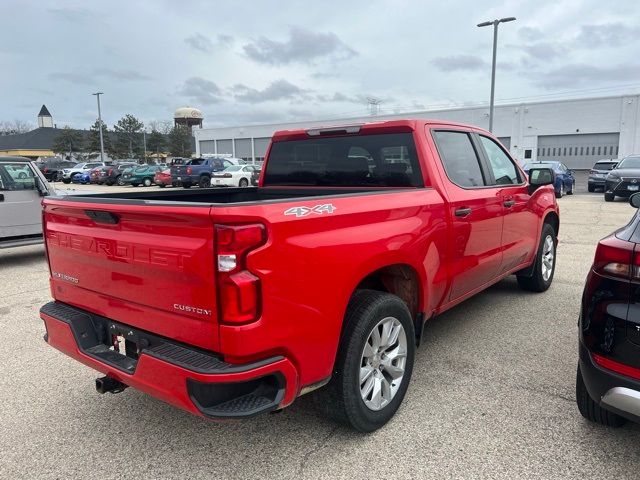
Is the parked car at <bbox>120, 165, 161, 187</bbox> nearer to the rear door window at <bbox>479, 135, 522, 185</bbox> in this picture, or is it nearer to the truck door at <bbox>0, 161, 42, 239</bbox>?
the truck door at <bbox>0, 161, 42, 239</bbox>

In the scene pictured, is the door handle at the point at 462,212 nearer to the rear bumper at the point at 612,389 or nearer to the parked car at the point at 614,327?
the parked car at the point at 614,327

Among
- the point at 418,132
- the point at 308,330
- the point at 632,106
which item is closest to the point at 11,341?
the point at 308,330

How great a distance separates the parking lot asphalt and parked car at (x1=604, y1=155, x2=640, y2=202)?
1526 cm

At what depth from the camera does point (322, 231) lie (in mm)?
2494

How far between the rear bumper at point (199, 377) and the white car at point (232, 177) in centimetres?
2447

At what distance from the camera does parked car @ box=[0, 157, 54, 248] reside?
309 inches

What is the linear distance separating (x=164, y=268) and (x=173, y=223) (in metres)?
0.23

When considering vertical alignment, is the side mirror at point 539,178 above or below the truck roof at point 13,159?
below

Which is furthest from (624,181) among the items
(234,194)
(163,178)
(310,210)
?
(163,178)

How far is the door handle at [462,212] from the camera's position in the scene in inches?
144

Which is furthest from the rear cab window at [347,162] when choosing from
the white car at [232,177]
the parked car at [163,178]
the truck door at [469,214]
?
the parked car at [163,178]

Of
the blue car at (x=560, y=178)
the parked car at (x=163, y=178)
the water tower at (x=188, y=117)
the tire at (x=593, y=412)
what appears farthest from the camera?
the water tower at (x=188, y=117)

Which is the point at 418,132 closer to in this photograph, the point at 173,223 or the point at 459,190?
the point at 459,190

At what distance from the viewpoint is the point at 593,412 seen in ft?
9.44
